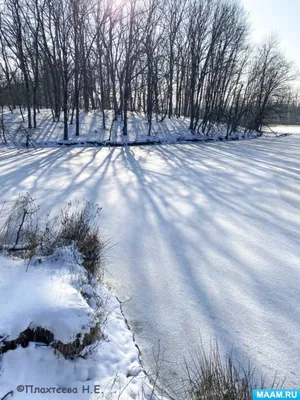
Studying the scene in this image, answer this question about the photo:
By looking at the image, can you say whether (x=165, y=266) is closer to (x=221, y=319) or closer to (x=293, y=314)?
(x=221, y=319)

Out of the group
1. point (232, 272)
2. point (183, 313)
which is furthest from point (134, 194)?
point (183, 313)

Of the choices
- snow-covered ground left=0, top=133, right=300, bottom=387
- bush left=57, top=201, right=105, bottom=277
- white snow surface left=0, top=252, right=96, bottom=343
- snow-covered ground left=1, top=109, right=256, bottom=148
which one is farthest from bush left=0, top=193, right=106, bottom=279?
snow-covered ground left=1, top=109, right=256, bottom=148

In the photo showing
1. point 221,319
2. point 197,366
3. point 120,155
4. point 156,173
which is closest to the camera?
point 197,366

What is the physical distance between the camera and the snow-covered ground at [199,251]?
2805 millimetres

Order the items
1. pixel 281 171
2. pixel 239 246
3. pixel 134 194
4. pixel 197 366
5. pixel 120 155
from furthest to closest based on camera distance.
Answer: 1. pixel 120 155
2. pixel 281 171
3. pixel 134 194
4. pixel 239 246
5. pixel 197 366

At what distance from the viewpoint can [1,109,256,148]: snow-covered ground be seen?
17.6 m

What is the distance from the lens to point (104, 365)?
2.22m

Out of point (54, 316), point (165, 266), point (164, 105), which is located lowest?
point (165, 266)

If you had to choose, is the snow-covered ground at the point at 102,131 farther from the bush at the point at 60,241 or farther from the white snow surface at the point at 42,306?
the white snow surface at the point at 42,306

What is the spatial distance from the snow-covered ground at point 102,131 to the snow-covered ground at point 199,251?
7.72m

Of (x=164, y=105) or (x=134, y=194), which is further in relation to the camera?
(x=164, y=105)

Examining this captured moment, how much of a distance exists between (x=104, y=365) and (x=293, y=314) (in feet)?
7.34

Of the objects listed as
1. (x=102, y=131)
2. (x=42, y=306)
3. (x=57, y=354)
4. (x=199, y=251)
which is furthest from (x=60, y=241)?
(x=102, y=131)

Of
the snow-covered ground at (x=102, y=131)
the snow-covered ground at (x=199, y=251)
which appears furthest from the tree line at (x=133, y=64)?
the snow-covered ground at (x=199, y=251)
